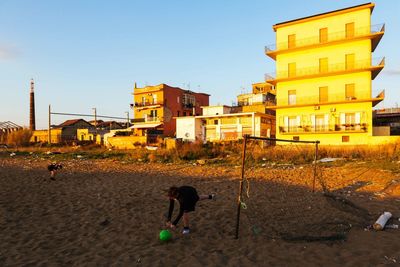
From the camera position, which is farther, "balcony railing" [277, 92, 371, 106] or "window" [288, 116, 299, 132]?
"window" [288, 116, 299, 132]

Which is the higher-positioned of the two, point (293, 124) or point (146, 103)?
point (146, 103)

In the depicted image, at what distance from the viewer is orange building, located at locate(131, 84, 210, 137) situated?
5244 centimetres

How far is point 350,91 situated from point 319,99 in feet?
10.7

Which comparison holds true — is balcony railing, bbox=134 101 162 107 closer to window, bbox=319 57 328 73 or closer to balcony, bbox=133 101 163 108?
balcony, bbox=133 101 163 108

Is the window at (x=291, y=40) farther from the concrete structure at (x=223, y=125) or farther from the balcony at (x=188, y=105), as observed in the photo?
the balcony at (x=188, y=105)

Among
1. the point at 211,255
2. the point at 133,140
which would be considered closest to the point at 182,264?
the point at 211,255

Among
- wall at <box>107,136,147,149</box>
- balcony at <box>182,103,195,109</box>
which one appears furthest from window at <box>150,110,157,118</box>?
wall at <box>107,136,147,149</box>

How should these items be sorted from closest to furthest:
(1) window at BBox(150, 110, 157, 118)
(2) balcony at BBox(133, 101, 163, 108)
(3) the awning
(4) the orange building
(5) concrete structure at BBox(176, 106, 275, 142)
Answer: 1. (5) concrete structure at BBox(176, 106, 275, 142)
2. (3) the awning
3. (4) the orange building
4. (2) balcony at BBox(133, 101, 163, 108)
5. (1) window at BBox(150, 110, 157, 118)

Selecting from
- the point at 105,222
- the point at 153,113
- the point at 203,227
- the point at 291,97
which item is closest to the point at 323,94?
the point at 291,97

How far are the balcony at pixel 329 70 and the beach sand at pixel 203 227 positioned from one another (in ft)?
70.2

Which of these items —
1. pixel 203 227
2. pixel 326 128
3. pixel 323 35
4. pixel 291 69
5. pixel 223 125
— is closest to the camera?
pixel 203 227

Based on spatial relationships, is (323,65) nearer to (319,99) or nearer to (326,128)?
(319,99)

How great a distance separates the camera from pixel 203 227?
725cm

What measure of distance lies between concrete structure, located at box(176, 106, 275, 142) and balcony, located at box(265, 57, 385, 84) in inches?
228
